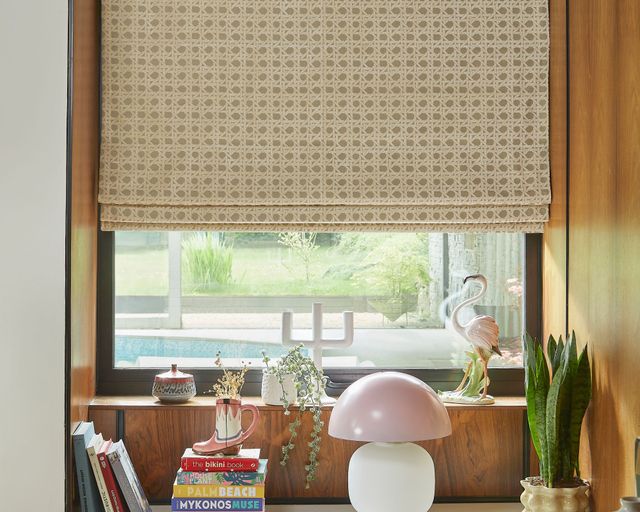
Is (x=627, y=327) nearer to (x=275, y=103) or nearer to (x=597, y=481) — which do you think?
(x=597, y=481)

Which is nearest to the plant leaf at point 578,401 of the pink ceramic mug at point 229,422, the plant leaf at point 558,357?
the plant leaf at point 558,357

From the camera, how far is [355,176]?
112 inches

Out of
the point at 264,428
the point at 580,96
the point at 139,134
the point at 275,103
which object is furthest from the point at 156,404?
the point at 580,96

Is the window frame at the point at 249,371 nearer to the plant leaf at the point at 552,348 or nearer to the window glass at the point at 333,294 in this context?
the window glass at the point at 333,294

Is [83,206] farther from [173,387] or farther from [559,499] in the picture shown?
[559,499]

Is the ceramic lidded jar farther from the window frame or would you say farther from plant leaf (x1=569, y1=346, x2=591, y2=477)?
plant leaf (x1=569, y1=346, x2=591, y2=477)

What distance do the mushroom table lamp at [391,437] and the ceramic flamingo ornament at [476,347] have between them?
39cm

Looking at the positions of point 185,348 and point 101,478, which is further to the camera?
point 185,348

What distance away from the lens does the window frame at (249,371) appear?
289cm

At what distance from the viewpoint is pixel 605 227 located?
7.82ft

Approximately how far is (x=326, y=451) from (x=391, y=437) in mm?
489

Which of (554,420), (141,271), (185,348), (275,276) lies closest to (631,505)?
(554,420)

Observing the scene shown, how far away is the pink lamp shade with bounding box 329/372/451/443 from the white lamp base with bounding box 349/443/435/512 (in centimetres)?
9

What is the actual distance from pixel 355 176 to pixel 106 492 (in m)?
1.31
